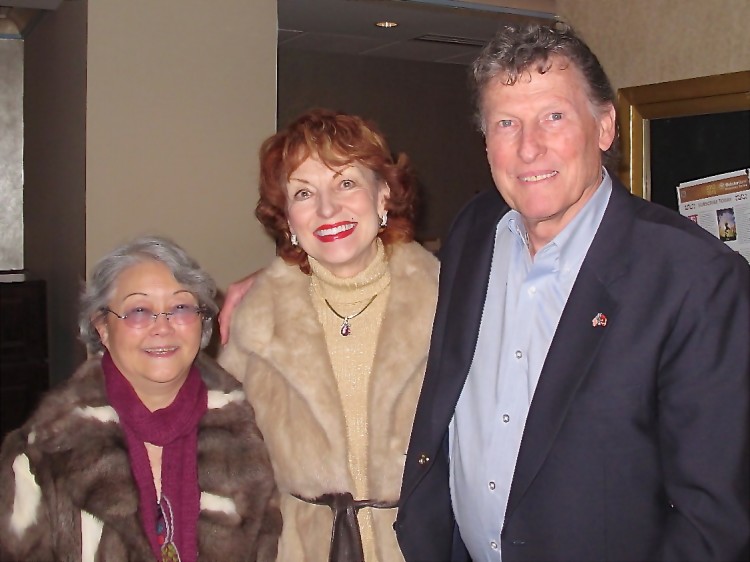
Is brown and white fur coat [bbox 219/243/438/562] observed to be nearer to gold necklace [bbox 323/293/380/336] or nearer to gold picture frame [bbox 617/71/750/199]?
gold necklace [bbox 323/293/380/336]

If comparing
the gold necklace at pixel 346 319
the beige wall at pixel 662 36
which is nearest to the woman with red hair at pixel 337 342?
the gold necklace at pixel 346 319

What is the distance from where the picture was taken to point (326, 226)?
206 centimetres

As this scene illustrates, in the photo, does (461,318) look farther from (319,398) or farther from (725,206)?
(725,206)

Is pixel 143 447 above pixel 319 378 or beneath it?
beneath

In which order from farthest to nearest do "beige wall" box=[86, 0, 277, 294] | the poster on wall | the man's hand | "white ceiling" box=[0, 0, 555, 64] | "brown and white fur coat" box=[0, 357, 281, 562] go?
"white ceiling" box=[0, 0, 555, 64] < "beige wall" box=[86, 0, 277, 294] < the poster on wall < the man's hand < "brown and white fur coat" box=[0, 357, 281, 562]

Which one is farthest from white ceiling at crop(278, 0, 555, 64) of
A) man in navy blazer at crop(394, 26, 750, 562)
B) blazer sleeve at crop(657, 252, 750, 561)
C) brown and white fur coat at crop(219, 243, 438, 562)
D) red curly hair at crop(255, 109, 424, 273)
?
blazer sleeve at crop(657, 252, 750, 561)

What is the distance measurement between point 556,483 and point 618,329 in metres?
0.33

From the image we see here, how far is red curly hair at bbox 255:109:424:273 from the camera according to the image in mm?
2076

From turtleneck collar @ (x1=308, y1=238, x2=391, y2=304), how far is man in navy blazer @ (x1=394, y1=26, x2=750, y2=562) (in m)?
0.35

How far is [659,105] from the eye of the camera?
301 centimetres

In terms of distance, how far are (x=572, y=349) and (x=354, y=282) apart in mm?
786

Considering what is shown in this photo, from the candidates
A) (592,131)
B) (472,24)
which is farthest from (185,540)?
(472,24)

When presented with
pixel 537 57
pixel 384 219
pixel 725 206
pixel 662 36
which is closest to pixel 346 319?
pixel 384 219

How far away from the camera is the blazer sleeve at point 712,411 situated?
54.7 inches
